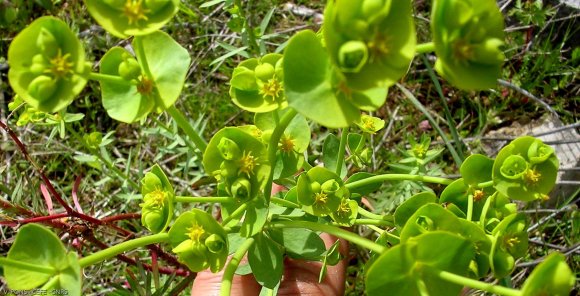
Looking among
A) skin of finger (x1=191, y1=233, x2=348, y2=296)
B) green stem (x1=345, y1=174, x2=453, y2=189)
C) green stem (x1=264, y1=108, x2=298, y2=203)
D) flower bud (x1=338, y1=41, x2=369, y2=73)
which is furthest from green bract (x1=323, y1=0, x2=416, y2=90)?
skin of finger (x1=191, y1=233, x2=348, y2=296)

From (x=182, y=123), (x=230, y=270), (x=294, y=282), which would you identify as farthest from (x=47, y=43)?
(x=294, y=282)

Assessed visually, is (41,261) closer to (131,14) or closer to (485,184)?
(131,14)

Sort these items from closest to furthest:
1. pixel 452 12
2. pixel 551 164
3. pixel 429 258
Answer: pixel 452 12 → pixel 429 258 → pixel 551 164

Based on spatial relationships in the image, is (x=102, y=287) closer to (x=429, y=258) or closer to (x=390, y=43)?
(x=429, y=258)

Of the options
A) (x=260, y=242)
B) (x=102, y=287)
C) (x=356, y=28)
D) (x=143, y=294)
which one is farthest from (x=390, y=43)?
(x=102, y=287)

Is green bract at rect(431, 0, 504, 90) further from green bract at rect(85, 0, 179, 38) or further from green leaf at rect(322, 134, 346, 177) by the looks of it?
green leaf at rect(322, 134, 346, 177)
